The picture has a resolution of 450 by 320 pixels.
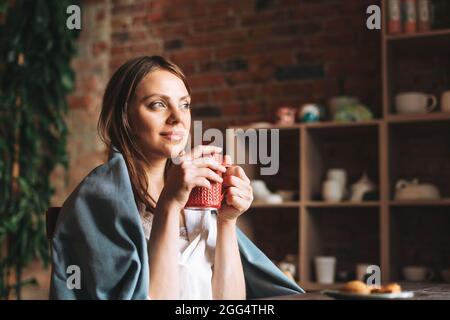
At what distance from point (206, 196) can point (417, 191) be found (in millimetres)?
2077

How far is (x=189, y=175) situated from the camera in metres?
1.33

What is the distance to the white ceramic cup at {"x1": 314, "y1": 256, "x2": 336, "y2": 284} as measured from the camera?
134 inches

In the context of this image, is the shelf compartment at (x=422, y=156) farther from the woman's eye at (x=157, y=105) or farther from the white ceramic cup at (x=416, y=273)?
the woman's eye at (x=157, y=105)

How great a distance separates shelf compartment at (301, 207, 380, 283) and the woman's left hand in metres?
2.00

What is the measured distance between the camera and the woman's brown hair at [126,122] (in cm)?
158

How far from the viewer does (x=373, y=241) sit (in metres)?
3.56

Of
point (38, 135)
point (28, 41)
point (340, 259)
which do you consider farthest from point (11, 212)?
point (340, 259)

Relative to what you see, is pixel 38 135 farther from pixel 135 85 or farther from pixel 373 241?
pixel 135 85

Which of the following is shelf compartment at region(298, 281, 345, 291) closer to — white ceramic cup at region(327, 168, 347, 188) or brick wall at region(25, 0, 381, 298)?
white ceramic cup at region(327, 168, 347, 188)

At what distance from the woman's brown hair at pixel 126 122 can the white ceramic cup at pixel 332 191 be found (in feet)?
6.39

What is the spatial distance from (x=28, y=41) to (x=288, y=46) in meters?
1.59

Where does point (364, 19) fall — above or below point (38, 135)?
above

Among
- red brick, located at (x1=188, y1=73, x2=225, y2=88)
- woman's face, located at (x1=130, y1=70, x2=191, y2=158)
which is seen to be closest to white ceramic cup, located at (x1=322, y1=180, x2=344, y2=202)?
red brick, located at (x1=188, y1=73, x2=225, y2=88)
